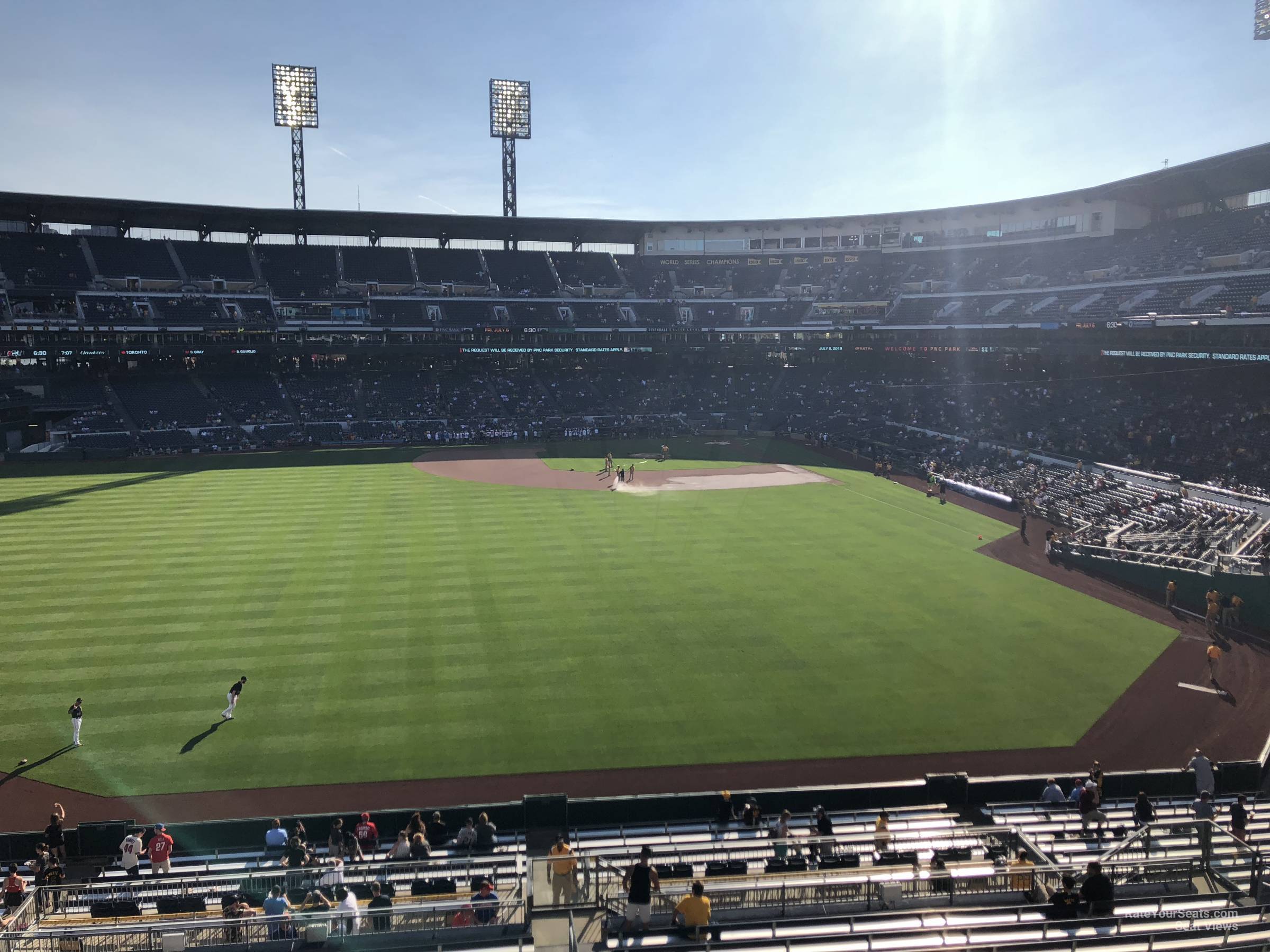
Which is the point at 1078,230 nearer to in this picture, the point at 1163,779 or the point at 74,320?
the point at 1163,779

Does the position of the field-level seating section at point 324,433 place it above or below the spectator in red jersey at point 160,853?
above

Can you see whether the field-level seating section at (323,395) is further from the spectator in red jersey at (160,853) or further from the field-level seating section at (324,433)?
the spectator in red jersey at (160,853)

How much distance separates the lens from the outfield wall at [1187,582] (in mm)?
25109

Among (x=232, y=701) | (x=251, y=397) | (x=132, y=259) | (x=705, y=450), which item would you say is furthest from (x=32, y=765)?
(x=132, y=259)

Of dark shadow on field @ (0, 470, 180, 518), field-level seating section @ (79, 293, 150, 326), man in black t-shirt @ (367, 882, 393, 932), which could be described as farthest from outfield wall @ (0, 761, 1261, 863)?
field-level seating section @ (79, 293, 150, 326)

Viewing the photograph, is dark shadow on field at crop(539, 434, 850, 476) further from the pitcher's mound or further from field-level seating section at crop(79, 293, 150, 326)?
field-level seating section at crop(79, 293, 150, 326)

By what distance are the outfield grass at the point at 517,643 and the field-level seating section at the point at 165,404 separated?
26180 millimetres

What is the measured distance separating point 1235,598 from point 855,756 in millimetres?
16000

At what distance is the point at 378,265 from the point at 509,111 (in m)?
19.9

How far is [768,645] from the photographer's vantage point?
883 inches

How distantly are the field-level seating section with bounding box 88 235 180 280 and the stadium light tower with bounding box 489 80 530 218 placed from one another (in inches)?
1259

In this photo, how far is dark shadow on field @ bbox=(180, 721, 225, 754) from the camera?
17062 mm

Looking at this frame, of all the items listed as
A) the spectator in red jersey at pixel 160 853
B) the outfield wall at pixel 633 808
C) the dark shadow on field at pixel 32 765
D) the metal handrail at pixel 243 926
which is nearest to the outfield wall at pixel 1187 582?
the outfield wall at pixel 633 808

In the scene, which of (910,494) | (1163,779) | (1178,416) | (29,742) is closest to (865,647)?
(1163,779)
